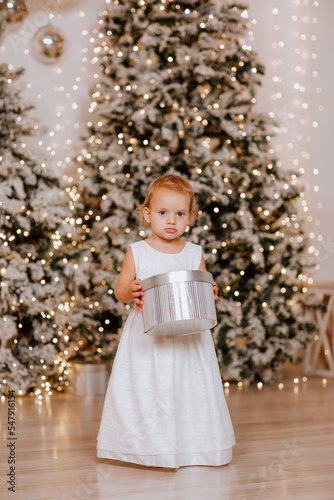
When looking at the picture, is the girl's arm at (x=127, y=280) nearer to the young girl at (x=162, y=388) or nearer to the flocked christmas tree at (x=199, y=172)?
the young girl at (x=162, y=388)

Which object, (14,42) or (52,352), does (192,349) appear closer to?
(52,352)

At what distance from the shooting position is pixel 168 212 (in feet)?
7.80

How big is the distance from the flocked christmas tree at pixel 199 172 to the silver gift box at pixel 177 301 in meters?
1.77

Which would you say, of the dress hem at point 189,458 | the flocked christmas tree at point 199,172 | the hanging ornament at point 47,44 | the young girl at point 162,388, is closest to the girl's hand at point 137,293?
the young girl at point 162,388

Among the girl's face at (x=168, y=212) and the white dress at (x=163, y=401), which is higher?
Result: the girl's face at (x=168, y=212)

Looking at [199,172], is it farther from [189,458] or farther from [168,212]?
[189,458]

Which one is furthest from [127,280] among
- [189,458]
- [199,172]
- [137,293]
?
[199,172]

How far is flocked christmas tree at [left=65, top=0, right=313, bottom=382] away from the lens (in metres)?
4.11

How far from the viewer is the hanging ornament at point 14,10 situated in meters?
4.41

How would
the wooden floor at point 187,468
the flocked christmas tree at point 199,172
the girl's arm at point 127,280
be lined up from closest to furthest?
the wooden floor at point 187,468, the girl's arm at point 127,280, the flocked christmas tree at point 199,172

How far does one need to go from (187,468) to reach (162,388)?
0.32 metres

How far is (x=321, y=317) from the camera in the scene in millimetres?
4590

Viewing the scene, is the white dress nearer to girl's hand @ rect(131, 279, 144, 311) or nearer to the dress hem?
the dress hem

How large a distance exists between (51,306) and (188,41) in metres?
2.03
